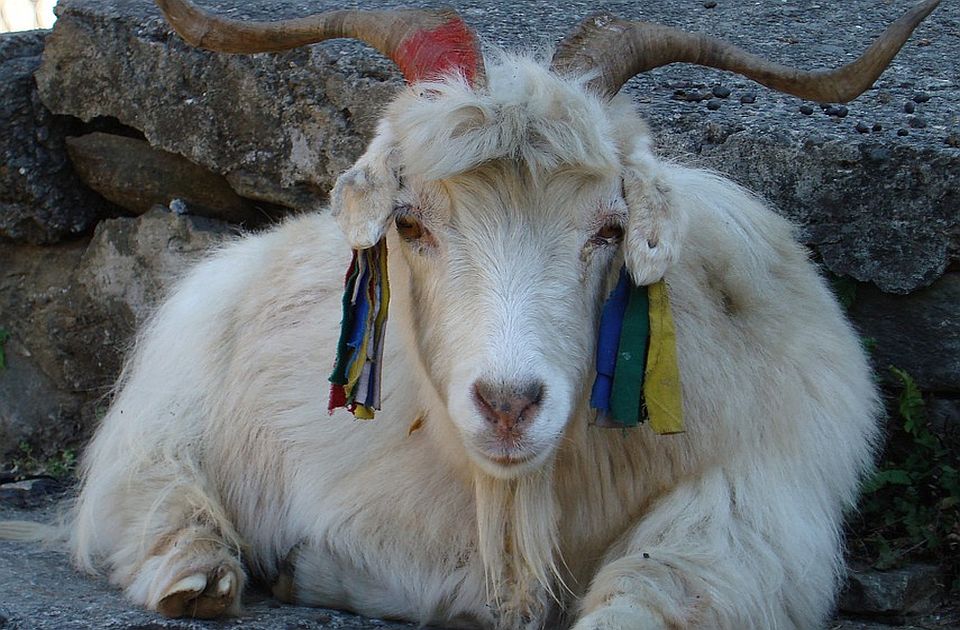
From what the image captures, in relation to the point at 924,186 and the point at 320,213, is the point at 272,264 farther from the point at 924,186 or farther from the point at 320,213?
the point at 924,186

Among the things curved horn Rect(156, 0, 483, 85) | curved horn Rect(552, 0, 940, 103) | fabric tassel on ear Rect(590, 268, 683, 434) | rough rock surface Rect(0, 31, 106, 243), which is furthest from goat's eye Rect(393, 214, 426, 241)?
rough rock surface Rect(0, 31, 106, 243)

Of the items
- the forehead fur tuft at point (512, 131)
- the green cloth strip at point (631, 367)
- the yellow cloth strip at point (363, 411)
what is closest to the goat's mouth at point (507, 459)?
the green cloth strip at point (631, 367)

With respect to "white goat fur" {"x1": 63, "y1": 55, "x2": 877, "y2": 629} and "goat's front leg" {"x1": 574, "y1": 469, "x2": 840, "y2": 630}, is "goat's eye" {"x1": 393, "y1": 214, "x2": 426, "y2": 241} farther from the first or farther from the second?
"goat's front leg" {"x1": 574, "y1": 469, "x2": 840, "y2": 630}

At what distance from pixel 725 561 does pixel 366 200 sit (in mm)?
1414

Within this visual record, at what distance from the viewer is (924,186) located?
4.78m

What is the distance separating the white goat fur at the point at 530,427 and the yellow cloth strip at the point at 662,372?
0.46ft

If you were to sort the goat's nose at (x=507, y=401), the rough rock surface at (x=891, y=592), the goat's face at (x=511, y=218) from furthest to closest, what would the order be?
the rough rock surface at (x=891, y=592) → the goat's face at (x=511, y=218) → the goat's nose at (x=507, y=401)

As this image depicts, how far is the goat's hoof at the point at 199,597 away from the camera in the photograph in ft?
12.9

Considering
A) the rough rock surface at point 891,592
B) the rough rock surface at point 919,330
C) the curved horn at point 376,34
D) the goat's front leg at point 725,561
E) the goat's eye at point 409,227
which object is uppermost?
the curved horn at point 376,34

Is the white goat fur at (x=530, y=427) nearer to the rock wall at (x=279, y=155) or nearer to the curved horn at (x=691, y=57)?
the curved horn at (x=691, y=57)

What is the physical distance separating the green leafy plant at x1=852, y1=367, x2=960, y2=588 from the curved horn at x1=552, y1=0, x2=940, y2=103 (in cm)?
140

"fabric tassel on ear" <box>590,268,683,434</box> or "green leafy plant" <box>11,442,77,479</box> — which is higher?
"fabric tassel on ear" <box>590,268,683,434</box>

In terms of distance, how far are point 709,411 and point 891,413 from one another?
136 cm

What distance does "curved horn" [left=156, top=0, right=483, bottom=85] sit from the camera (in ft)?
12.4
